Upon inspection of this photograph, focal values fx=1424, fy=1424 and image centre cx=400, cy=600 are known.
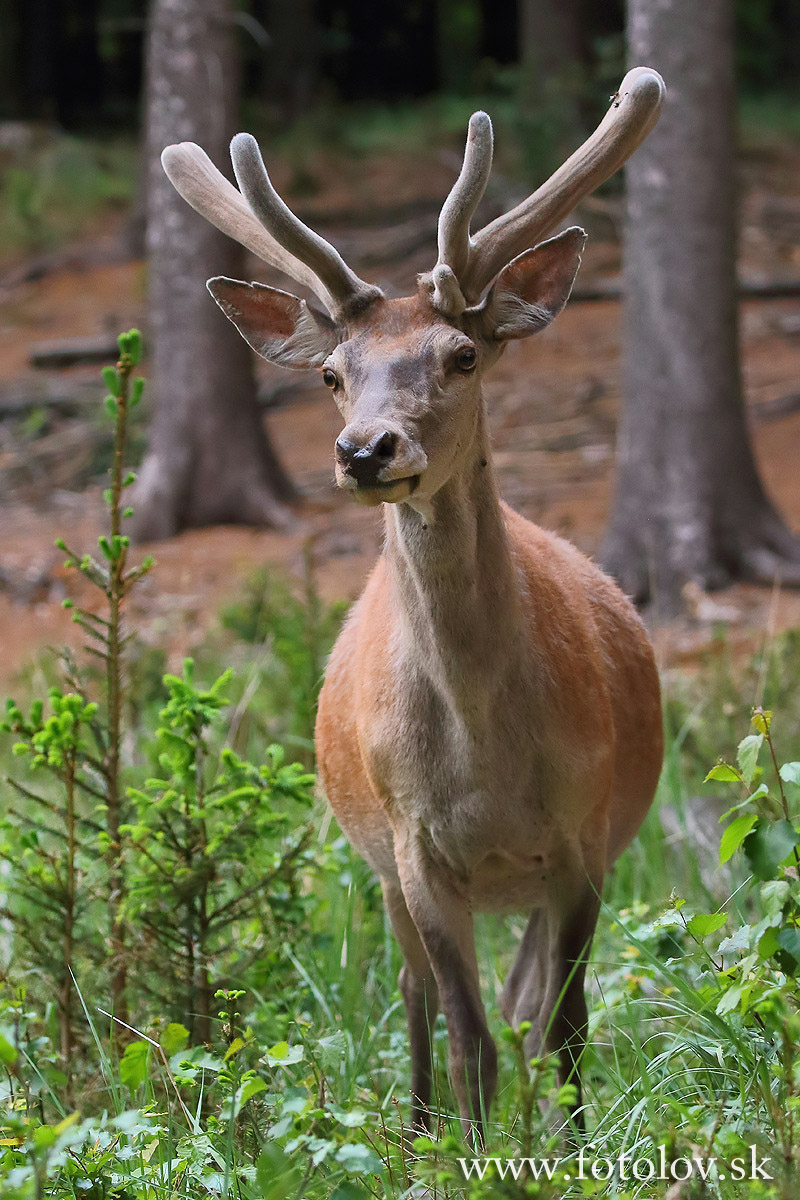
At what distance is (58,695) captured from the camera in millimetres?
3986

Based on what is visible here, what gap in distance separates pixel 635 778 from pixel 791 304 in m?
12.7

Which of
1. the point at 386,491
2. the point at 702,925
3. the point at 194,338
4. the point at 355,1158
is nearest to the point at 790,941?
the point at 702,925

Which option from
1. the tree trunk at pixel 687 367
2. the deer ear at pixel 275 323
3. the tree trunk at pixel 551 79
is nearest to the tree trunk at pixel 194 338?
the tree trunk at pixel 687 367

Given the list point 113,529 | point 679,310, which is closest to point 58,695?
point 113,529

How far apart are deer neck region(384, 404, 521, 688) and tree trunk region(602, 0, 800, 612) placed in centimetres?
543

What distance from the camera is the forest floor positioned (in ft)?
32.7

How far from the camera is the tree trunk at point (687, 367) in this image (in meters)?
9.02

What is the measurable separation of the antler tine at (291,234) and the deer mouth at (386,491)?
2.17 ft

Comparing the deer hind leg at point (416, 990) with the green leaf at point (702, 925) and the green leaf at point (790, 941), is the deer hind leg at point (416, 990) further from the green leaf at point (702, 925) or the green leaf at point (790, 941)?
the green leaf at point (790, 941)

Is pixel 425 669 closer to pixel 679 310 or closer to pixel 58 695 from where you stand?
pixel 58 695

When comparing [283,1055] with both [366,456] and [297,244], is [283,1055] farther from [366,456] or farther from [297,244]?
[297,244]

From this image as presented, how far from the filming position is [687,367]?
9.20 metres

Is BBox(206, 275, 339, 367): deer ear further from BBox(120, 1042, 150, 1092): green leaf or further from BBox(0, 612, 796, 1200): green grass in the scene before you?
BBox(120, 1042, 150, 1092): green leaf

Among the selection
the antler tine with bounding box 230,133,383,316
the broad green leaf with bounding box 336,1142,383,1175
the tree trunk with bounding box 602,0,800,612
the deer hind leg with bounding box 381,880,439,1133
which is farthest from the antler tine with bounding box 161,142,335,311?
the tree trunk with bounding box 602,0,800,612
